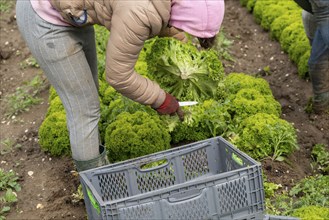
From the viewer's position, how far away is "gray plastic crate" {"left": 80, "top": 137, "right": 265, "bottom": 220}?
384 cm

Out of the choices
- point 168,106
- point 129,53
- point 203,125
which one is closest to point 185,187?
point 168,106

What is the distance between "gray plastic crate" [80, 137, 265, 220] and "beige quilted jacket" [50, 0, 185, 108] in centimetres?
55

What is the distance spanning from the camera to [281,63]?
7.78 m

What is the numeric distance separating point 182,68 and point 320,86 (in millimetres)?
1604

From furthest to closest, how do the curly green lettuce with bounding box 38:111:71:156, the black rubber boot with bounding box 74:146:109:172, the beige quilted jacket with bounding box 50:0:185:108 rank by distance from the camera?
the curly green lettuce with bounding box 38:111:71:156, the black rubber boot with bounding box 74:146:109:172, the beige quilted jacket with bounding box 50:0:185:108

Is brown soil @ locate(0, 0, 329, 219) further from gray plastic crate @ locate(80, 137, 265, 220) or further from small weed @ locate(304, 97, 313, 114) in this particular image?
gray plastic crate @ locate(80, 137, 265, 220)

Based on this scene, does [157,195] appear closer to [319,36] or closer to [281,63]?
[319,36]

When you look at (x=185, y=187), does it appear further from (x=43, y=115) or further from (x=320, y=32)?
(x=43, y=115)

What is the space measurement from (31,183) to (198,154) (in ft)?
5.75

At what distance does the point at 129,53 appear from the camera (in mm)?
3996

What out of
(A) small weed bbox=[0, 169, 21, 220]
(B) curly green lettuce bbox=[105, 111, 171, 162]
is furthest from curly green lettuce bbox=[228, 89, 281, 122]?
(A) small weed bbox=[0, 169, 21, 220]

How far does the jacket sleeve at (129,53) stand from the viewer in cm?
383

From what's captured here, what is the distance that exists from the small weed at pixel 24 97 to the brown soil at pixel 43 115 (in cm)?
8

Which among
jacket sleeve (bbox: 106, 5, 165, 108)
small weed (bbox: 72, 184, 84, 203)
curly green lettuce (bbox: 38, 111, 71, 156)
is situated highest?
jacket sleeve (bbox: 106, 5, 165, 108)
